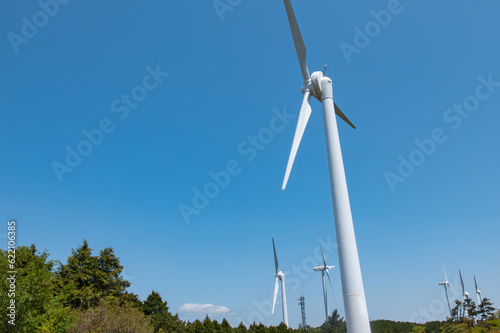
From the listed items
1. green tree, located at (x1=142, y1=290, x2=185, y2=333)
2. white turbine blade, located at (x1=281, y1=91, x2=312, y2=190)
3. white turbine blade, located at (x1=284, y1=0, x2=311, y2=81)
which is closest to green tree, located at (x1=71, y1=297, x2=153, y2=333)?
green tree, located at (x1=142, y1=290, x2=185, y2=333)

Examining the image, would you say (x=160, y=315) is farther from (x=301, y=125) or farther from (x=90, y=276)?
(x=301, y=125)

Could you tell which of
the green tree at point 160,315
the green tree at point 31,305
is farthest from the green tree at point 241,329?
the green tree at point 31,305

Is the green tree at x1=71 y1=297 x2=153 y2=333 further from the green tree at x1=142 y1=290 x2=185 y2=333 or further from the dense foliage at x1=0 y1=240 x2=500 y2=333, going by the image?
the green tree at x1=142 y1=290 x2=185 y2=333

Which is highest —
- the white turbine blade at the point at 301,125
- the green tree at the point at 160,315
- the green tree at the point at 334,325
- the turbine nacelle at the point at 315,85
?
the turbine nacelle at the point at 315,85

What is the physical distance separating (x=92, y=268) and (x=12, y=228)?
2857 cm

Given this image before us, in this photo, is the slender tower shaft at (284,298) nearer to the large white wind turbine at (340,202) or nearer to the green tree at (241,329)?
the green tree at (241,329)

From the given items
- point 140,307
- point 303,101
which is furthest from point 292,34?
point 140,307

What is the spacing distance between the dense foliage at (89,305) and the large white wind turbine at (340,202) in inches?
887

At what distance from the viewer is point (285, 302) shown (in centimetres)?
6153

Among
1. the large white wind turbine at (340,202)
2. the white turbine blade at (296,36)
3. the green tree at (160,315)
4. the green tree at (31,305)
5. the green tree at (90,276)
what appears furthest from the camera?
the green tree at (160,315)

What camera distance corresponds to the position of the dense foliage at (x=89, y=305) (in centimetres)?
2583

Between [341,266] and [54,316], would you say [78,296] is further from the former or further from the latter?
[341,266]

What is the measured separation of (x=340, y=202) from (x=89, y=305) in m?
41.8

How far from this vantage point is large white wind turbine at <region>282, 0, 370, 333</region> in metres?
13.9
